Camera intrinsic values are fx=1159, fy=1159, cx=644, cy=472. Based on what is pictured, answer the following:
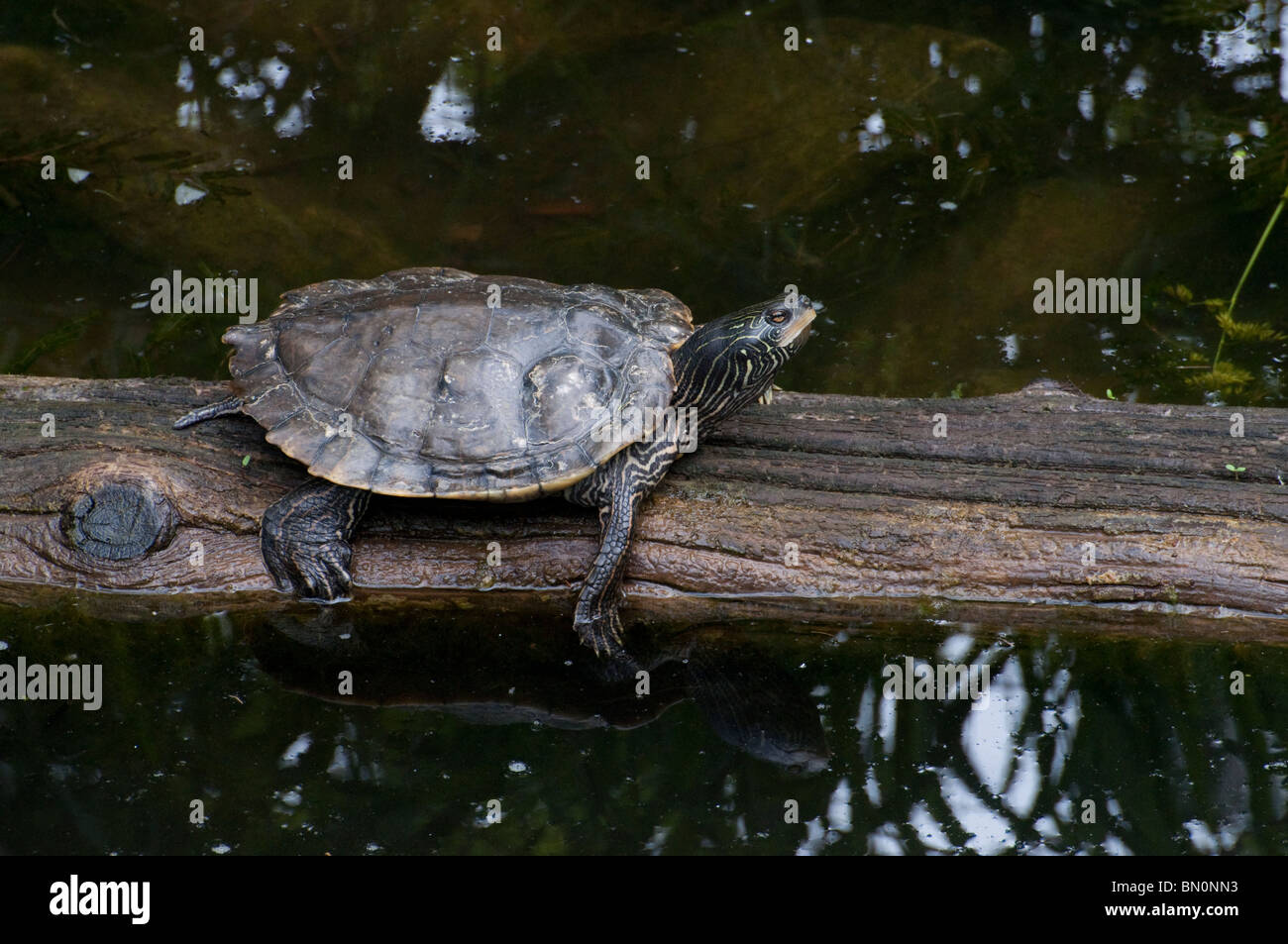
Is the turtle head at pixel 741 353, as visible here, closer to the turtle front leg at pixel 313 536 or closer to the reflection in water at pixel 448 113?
the turtle front leg at pixel 313 536

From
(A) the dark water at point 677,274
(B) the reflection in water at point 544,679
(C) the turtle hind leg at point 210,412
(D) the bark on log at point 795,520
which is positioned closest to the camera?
(A) the dark water at point 677,274

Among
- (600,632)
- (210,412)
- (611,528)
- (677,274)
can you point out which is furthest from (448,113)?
(600,632)

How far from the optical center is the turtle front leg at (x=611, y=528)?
4.40 m

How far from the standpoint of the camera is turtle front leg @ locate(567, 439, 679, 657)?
14.4ft

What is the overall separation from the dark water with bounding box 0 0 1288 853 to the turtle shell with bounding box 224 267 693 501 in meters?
0.67

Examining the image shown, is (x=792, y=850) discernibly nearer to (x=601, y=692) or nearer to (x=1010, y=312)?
(x=601, y=692)

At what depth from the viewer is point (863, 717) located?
410cm

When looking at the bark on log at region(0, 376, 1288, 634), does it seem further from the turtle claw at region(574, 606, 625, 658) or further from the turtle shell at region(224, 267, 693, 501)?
the turtle shell at region(224, 267, 693, 501)

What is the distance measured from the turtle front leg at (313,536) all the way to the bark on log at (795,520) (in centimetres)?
11

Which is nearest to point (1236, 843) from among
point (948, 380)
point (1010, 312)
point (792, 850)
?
point (792, 850)

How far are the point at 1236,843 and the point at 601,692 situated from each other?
6.94ft

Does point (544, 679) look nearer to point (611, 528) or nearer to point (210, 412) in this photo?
point (611, 528)

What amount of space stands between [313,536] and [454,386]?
827 mm

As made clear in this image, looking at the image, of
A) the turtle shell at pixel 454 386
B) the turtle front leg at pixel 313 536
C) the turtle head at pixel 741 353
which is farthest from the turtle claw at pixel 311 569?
the turtle head at pixel 741 353
